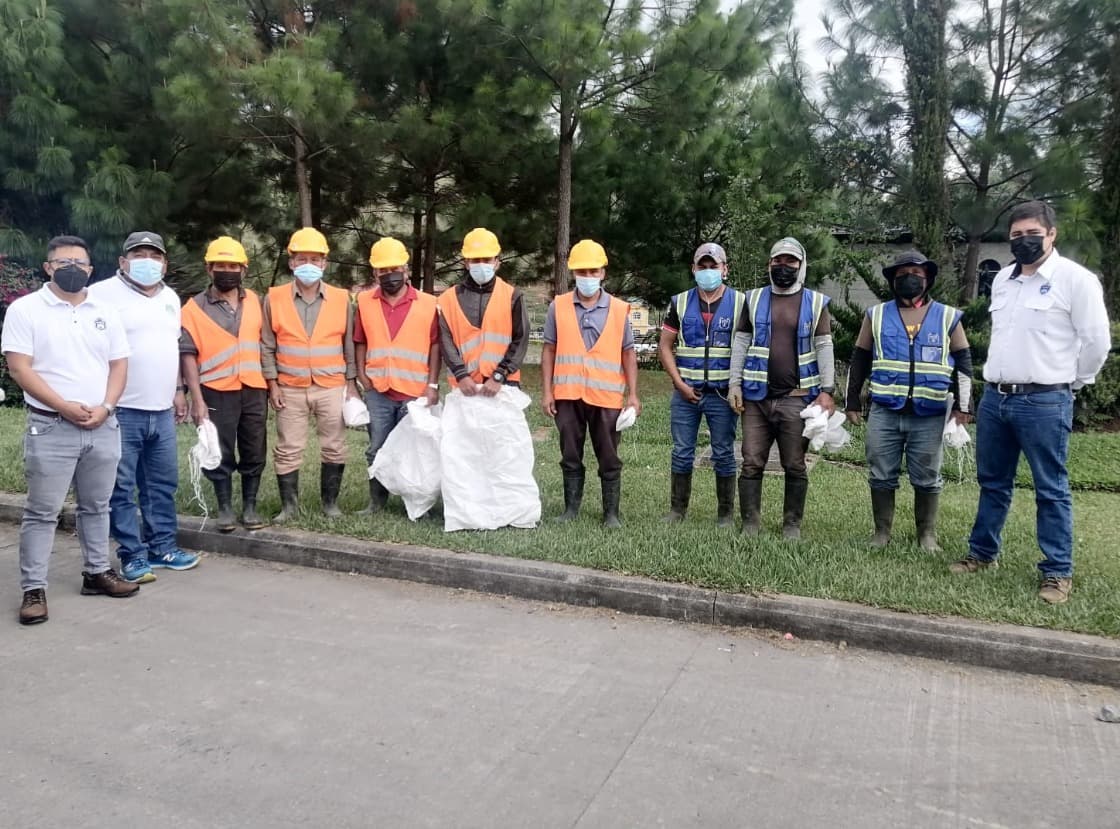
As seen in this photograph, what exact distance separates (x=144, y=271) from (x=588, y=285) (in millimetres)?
2736

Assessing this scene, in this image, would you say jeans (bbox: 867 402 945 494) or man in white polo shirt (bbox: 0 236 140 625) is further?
jeans (bbox: 867 402 945 494)

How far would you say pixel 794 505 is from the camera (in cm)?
561

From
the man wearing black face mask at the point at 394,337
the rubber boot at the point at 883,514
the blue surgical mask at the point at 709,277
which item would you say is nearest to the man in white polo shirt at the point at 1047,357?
the rubber boot at the point at 883,514

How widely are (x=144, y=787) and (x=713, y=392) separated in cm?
396

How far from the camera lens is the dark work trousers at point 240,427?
5746 millimetres

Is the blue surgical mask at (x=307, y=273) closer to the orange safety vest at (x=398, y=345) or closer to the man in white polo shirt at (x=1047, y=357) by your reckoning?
the orange safety vest at (x=398, y=345)

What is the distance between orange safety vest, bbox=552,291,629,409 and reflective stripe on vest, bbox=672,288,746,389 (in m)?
0.40

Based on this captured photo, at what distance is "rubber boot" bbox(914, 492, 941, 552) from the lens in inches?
210

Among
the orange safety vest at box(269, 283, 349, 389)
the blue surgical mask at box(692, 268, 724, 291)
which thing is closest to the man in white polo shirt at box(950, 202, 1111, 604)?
the blue surgical mask at box(692, 268, 724, 291)

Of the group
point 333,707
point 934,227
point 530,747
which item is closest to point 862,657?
point 530,747

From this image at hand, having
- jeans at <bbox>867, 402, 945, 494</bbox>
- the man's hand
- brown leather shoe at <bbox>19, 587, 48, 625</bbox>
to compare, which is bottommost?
brown leather shoe at <bbox>19, 587, 48, 625</bbox>

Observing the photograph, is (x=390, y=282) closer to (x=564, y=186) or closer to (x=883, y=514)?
(x=883, y=514)

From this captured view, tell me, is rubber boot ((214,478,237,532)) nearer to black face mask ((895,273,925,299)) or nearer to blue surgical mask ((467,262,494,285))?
blue surgical mask ((467,262,494,285))

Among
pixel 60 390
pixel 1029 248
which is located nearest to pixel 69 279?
pixel 60 390
